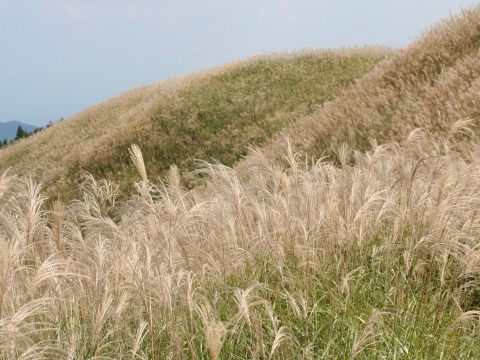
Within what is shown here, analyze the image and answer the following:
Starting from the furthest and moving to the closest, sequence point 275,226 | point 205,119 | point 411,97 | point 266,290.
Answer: point 205,119, point 411,97, point 275,226, point 266,290

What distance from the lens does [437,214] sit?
272 centimetres

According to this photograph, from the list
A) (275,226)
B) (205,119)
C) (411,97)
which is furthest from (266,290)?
(205,119)

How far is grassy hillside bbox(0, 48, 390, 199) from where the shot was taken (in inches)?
646

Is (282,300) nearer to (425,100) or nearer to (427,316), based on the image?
(427,316)

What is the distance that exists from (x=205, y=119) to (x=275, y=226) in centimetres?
1546

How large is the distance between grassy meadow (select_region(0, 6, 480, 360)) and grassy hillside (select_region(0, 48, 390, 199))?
0.11 meters

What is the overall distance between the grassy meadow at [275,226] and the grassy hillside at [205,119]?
0.37 ft

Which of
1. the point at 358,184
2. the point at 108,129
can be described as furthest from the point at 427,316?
the point at 108,129

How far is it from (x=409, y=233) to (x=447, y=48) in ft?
28.1

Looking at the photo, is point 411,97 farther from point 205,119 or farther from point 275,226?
point 205,119

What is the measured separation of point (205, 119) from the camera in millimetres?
18531

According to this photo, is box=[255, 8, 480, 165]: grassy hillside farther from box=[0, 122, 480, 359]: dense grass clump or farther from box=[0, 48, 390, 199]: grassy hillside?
box=[0, 48, 390, 199]: grassy hillside

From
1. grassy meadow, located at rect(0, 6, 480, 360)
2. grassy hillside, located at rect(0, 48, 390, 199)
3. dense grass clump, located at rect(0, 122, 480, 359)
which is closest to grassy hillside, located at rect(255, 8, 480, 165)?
grassy meadow, located at rect(0, 6, 480, 360)

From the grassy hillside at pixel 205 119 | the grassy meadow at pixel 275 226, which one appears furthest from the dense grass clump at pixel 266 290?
the grassy hillside at pixel 205 119
